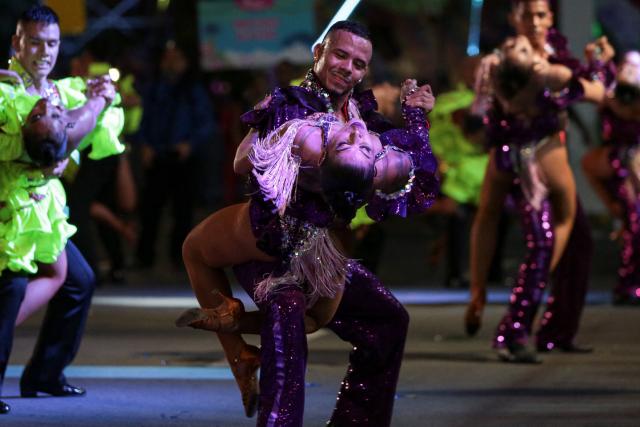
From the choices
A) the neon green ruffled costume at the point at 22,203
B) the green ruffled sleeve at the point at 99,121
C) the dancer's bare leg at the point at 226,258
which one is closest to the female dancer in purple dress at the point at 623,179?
the green ruffled sleeve at the point at 99,121

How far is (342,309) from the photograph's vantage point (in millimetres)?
6461

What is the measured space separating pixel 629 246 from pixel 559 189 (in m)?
2.87

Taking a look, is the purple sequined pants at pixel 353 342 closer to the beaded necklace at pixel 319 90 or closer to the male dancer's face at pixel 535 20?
the beaded necklace at pixel 319 90

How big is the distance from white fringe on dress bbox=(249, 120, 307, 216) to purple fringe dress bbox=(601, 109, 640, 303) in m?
6.21

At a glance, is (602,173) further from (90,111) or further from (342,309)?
(342,309)

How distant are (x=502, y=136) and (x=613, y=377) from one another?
5.25 feet

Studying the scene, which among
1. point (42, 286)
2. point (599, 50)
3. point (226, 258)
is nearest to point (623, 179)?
point (599, 50)

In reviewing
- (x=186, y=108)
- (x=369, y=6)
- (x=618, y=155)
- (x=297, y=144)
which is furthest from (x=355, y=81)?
(x=369, y=6)

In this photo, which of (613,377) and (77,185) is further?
(77,185)

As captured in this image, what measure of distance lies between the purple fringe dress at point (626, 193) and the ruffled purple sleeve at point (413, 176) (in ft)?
18.8

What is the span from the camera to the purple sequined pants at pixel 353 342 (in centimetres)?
605

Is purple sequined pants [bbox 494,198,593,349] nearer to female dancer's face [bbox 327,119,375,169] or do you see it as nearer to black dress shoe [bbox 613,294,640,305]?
black dress shoe [bbox 613,294,640,305]

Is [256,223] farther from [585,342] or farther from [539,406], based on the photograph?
[585,342]

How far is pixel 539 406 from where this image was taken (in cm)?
770
